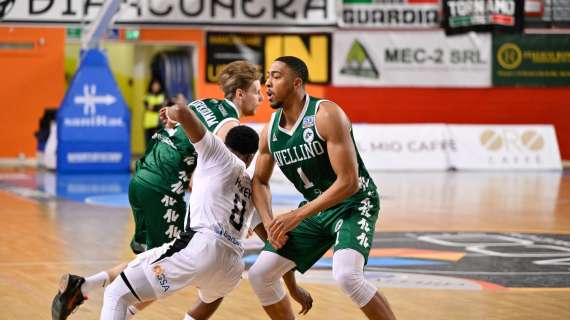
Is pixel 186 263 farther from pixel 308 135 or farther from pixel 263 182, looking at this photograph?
pixel 308 135

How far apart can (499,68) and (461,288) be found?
18560mm

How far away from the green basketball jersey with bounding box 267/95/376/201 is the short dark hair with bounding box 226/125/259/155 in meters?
0.37

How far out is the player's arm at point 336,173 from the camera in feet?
21.0

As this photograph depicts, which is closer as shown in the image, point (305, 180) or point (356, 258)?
point (356, 258)

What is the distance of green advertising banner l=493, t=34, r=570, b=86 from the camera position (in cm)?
2711

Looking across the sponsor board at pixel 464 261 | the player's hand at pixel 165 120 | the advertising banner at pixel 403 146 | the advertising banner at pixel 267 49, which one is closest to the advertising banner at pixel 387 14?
the advertising banner at pixel 267 49

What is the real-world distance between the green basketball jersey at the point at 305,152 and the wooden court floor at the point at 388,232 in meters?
1.46

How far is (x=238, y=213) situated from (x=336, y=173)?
66 centimetres

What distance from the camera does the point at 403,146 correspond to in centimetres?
2380

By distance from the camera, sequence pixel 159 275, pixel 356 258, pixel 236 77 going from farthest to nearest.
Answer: pixel 236 77
pixel 356 258
pixel 159 275

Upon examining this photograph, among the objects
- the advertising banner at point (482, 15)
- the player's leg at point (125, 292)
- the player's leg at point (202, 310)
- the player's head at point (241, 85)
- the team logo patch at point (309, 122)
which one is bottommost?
the player's leg at point (202, 310)

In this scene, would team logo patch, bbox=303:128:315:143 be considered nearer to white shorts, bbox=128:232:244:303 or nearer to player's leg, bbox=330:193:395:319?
player's leg, bbox=330:193:395:319

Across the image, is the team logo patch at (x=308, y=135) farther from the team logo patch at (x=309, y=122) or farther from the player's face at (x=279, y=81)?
the player's face at (x=279, y=81)

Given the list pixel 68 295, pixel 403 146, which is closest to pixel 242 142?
pixel 68 295
